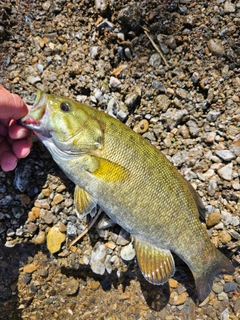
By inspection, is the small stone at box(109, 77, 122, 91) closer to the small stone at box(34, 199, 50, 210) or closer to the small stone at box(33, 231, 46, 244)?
the small stone at box(34, 199, 50, 210)

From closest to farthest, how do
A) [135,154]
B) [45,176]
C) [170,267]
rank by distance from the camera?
[135,154]
[170,267]
[45,176]

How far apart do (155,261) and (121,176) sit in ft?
3.47

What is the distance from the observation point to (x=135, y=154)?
3.34 metres

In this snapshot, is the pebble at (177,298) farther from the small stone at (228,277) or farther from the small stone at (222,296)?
the small stone at (228,277)

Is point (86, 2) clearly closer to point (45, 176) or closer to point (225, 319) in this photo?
point (45, 176)

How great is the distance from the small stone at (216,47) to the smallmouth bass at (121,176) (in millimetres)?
1503

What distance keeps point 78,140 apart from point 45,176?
769 millimetres

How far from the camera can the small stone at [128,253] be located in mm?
3783

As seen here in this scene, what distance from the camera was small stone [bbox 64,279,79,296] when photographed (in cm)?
402

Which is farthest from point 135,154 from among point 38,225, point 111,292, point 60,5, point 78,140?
point 60,5

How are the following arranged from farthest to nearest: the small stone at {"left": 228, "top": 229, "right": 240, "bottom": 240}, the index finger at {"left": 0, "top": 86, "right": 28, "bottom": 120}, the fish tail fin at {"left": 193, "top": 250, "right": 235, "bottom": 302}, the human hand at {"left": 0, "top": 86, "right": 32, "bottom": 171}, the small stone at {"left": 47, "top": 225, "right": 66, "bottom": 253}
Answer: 1. the small stone at {"left": 47, "top": 225, "right": 66, "bottom": 253}
2. the small stone at {"left": 228, "top": 229, "right": 240, "bottom": 240}
3. the fish tail fin at {"left": 193, "top": 250, "right": 235, "bottom": 302}
4. the human hand at {"left": 0, "top": 86, "right": 32, "bottom": 171}
5. the index finger at {"left": 0, "top": 86, "right": 28, "bottom": 120}

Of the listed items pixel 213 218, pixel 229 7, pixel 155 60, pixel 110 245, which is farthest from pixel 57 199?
pixel 229 7

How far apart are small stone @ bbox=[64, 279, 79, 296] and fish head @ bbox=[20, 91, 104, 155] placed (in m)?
1.70

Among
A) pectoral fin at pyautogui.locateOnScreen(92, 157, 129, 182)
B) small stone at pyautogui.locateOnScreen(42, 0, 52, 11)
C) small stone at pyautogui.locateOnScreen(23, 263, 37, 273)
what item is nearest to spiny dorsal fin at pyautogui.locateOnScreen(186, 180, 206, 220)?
pectoral fin at pyautogui.locateOnScreen(92, 157, 129, 182)
